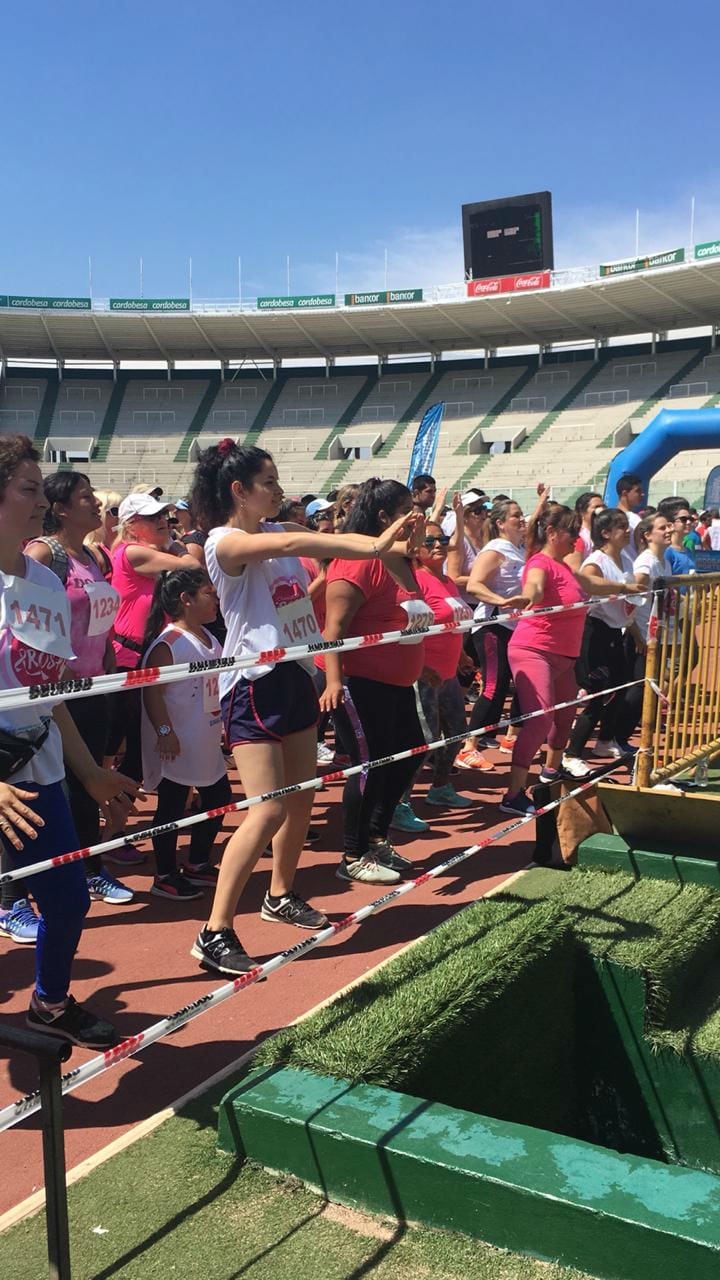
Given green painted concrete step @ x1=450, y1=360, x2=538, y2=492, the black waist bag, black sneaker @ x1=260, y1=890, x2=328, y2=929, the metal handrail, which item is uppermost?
green painted concrete step @ x1=450, y1=360, x2=538, y2=492

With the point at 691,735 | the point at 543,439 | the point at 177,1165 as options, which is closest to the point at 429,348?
the point at 543,439

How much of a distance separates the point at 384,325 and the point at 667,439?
96.4 feet

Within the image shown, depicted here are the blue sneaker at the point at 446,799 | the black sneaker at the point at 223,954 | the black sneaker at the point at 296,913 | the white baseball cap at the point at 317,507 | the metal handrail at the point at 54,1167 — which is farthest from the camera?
the white baseball cap at the point at 317,507

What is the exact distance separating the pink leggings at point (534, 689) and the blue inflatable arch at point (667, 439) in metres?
10.6

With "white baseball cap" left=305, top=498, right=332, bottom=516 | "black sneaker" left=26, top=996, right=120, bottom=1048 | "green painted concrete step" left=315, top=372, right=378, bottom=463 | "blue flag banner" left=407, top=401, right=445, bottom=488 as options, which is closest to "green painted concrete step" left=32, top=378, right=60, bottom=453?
"green painted concrete step" left=315, top=372, right=378, bottom=463

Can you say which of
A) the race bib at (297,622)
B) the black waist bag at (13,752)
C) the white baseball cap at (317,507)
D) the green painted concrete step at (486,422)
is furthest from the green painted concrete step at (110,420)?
the black waist bag at (13,752)

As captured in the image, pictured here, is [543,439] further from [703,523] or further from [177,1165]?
[177,1165]

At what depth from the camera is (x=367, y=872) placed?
4.74m

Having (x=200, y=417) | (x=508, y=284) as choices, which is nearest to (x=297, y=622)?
(x=508, y=284)

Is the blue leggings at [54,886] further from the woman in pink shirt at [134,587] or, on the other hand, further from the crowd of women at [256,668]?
the woman in pink shirt at [134,587]

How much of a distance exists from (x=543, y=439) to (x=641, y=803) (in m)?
36.1

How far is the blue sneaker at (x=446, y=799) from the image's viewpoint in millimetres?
6277

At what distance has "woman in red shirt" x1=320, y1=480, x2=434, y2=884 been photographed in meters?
4.63

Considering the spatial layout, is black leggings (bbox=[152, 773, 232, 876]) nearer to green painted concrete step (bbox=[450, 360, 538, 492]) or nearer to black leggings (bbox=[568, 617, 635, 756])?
black leggings (bbox=[568, 617, 635, 756])
